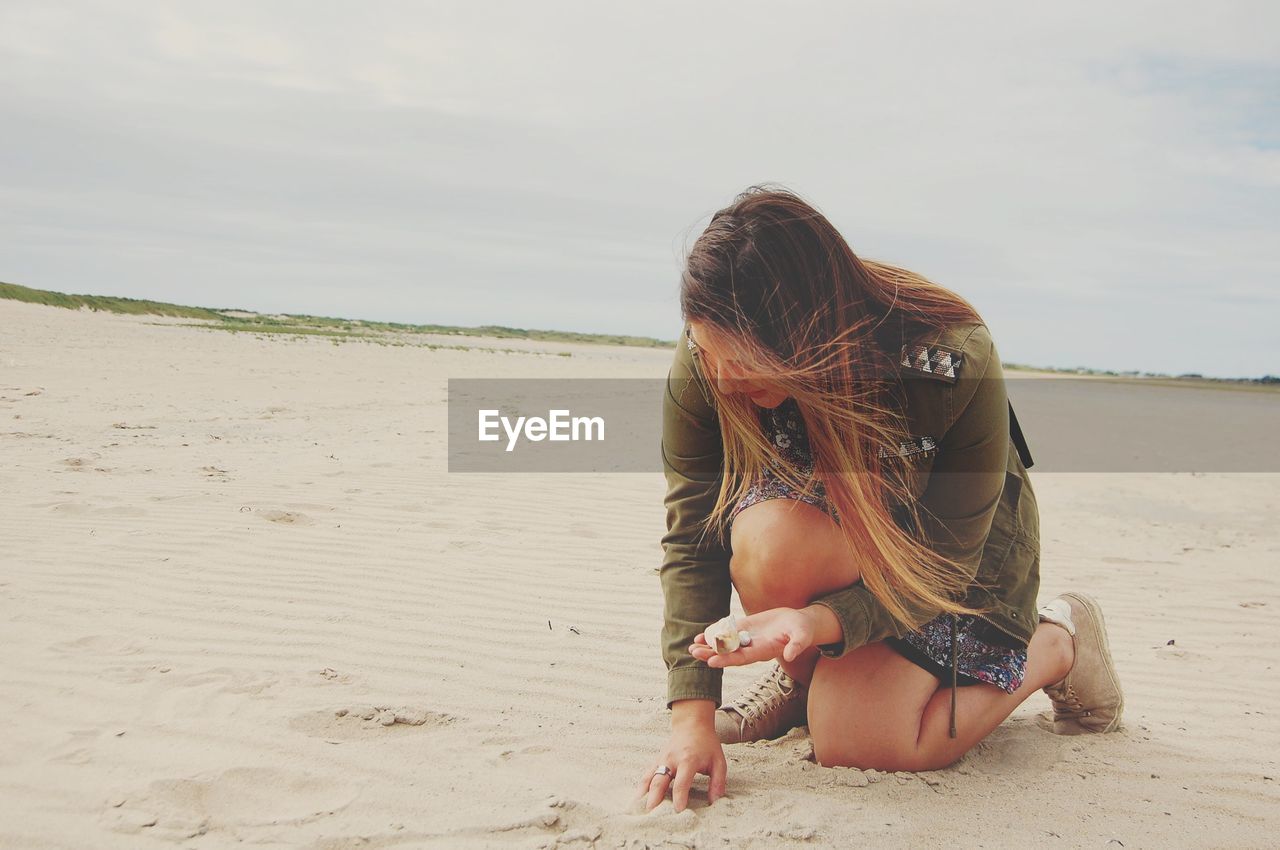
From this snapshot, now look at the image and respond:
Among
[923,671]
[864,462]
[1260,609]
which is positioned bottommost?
[1260,609]

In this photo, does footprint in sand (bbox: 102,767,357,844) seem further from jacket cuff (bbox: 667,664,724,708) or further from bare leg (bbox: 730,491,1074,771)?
bare leg (bbox: 730,491,1074,771)

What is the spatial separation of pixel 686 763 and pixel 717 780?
78mm

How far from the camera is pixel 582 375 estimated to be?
17.8 metres

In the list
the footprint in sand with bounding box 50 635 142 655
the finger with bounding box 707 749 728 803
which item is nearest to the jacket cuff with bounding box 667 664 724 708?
the finger with bounding box 707 749 728 803

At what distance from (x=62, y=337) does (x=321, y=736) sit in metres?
14.4

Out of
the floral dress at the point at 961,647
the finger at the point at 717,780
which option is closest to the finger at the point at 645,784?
the finger at the point at 717,780

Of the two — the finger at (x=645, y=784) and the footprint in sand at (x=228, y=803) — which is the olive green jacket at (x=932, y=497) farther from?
the footprint in sand at (x=228, y=803)

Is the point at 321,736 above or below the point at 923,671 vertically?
below

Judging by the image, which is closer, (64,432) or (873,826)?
(873,826)

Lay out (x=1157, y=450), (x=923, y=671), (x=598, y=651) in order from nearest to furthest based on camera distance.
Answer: (x=923, y=671), (x=598, y=651), (x=1157, y=450)

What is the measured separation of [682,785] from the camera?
1962 mm

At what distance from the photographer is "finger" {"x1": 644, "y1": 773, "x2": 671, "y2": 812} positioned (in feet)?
6.41

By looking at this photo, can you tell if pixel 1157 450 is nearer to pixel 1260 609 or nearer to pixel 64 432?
pixel 1260 609

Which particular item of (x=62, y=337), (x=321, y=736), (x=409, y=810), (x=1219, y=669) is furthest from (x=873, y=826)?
(x=62, y=337)
